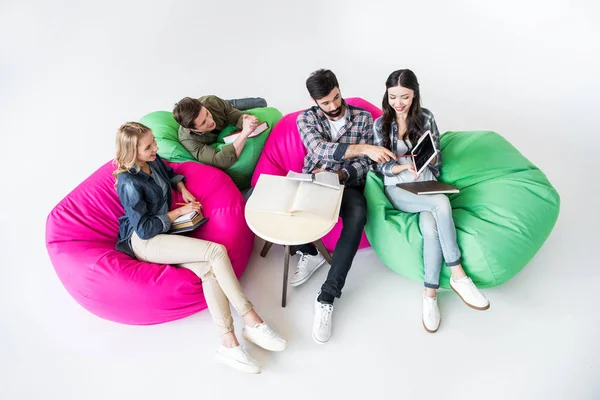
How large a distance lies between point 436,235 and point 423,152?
1.45 feet

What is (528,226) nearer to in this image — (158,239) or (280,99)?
(158,239)

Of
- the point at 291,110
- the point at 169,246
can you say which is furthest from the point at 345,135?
the point at 291,110

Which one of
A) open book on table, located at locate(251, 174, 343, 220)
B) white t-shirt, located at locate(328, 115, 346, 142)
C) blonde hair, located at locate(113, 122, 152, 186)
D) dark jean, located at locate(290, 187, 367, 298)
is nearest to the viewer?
blonde hair, located at locate(113, 122, 152, 186)

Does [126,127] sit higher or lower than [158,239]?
higher

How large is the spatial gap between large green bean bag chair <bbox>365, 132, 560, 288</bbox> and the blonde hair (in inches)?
50.4

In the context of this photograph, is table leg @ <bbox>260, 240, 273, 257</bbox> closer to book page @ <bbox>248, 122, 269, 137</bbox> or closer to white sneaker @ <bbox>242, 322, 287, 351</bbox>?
white sneaker @ <bbox>242, 322, 287, 351</bbox>

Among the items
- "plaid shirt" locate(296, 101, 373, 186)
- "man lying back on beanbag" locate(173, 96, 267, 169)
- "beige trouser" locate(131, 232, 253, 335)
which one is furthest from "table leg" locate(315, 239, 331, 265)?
"man lying back on beanbag" locate(173, 96, 267, 169)

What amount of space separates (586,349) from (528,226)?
25.4 inches

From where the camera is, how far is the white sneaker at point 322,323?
226 centimetres

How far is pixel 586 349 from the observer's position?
A: 6.99ft

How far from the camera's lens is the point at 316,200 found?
2252mm

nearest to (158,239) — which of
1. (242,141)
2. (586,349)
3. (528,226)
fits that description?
(242,141)

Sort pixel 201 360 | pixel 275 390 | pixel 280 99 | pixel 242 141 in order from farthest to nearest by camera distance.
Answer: pixel 280 99
pixel 242 141
pixel 201 360
pixel 275 390

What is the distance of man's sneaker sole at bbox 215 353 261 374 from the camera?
2150mm
